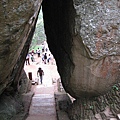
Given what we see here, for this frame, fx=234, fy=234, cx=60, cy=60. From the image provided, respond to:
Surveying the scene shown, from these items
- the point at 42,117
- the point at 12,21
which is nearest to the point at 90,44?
the point at 12,21

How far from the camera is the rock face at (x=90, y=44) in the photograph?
593cm

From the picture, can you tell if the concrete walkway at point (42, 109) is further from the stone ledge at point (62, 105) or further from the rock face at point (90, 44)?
the rock face at point (90, 44)

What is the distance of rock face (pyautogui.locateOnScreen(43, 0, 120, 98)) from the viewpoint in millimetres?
5930

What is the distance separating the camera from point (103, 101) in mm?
6824

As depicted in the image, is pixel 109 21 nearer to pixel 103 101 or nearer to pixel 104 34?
pixel 104 34

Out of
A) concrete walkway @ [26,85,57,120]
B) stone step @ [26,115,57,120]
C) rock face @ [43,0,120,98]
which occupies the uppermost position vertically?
rock face @ [43,0,120,98]

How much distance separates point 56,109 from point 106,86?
8.43 ft

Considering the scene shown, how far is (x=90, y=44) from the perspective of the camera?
5992 mm

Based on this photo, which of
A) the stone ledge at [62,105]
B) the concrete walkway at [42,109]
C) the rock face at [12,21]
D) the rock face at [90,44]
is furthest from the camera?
the concrete walkway at [42,109]

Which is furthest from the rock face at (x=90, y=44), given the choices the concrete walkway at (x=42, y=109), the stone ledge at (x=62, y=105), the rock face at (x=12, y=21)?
the rock face at (x=12, y=21)

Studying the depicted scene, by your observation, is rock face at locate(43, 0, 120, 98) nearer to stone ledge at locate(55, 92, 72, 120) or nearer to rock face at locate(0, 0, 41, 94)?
stone ledge at locate(55, 92, 72, 120)

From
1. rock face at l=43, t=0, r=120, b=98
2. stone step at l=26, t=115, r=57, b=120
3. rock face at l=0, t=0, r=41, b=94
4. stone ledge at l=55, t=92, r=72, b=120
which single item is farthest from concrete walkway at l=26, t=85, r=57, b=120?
rock face at l=0, t=0, r=41, b=94

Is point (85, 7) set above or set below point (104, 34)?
above

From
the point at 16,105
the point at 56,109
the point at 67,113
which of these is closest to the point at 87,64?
the point at 67,113
